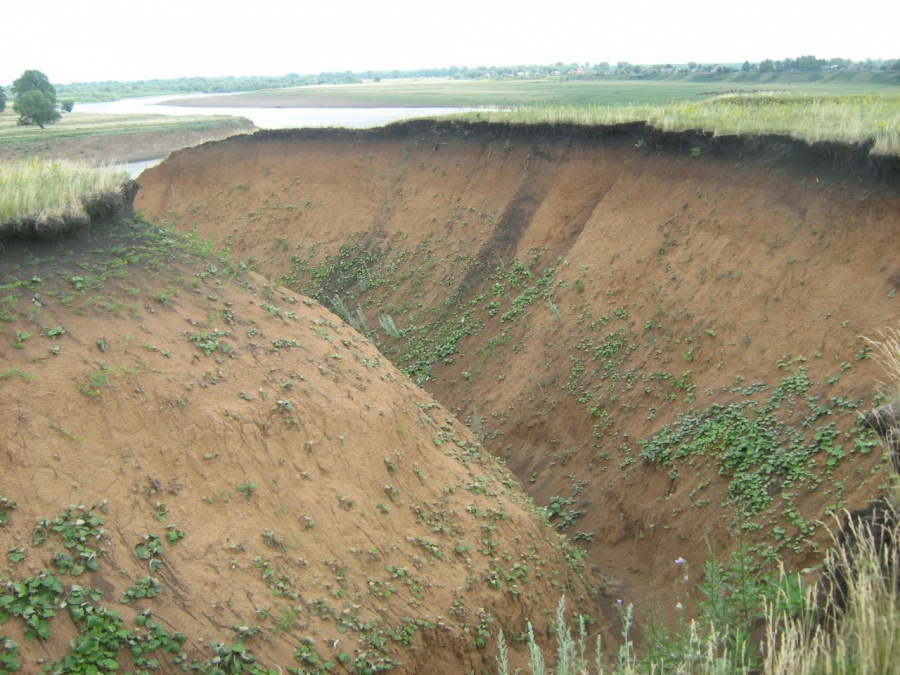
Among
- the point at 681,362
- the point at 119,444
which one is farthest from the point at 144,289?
the point at 681,362

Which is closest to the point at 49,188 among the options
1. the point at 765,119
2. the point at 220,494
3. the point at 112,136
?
the point at 220,494

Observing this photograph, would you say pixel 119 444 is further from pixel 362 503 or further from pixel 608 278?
pixel 608 278

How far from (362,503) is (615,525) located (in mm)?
4290

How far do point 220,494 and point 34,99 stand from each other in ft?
207

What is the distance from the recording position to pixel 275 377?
27.1ft

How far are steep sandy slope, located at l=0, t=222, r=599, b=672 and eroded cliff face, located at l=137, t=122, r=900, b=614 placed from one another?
2.20 meters

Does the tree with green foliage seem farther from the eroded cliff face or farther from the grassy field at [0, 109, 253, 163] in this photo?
the eroded cliff face

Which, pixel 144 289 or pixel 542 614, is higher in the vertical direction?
pixel 144 289

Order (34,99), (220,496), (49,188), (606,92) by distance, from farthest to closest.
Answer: (34,99) < (606,92) < (49,188) < (220,496)

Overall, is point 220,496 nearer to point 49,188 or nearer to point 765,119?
point 49,188

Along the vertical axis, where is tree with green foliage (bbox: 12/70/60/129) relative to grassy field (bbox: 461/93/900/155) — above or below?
above

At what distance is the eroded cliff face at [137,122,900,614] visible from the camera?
30.7ft

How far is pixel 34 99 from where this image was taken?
195ft

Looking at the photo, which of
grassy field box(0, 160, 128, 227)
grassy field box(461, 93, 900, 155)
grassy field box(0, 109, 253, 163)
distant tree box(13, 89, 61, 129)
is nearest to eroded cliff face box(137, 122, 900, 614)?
grassy field box(461, 93, 900, 155)
